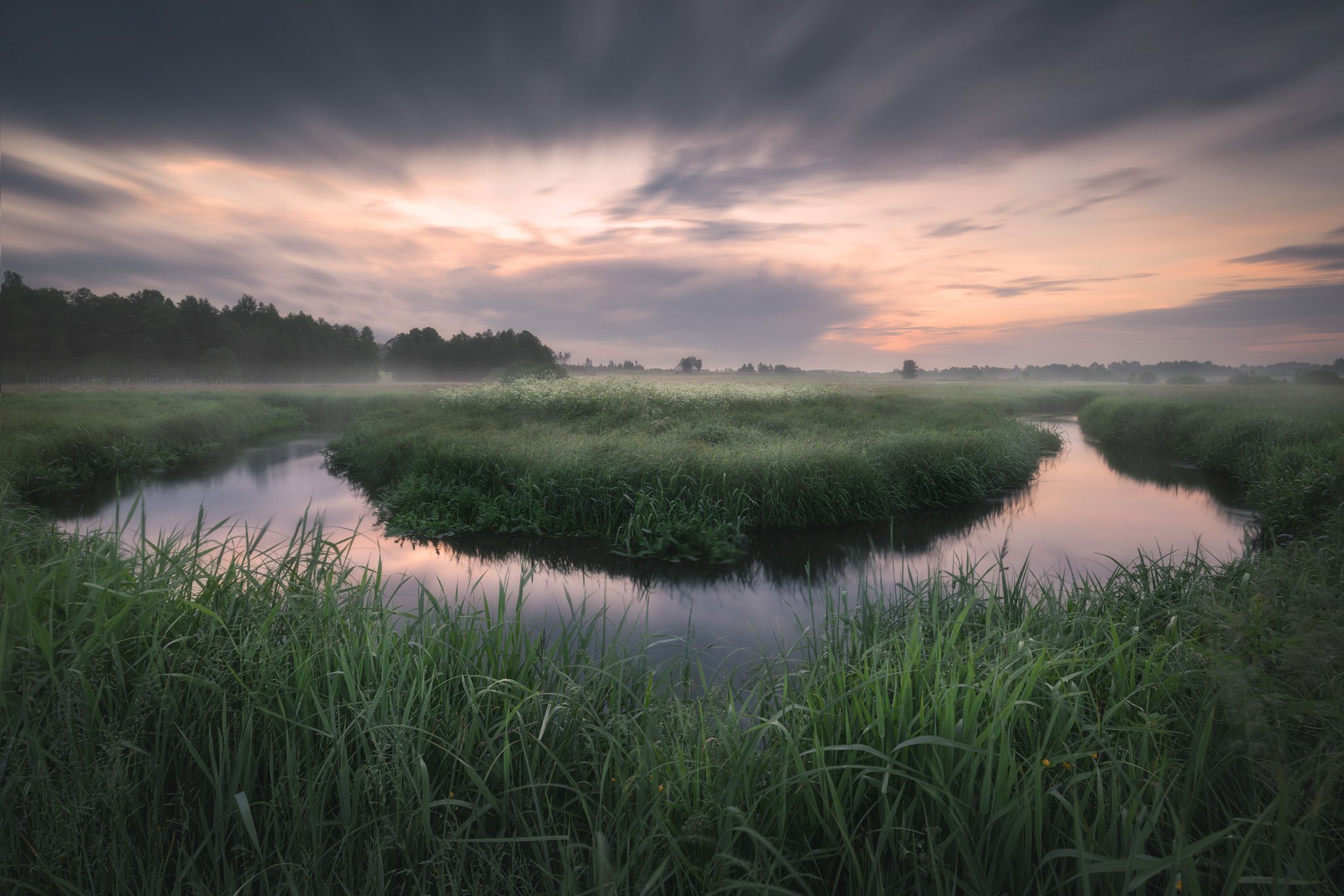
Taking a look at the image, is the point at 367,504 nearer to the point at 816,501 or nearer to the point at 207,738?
the point at 816,501

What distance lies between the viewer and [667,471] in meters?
10.3

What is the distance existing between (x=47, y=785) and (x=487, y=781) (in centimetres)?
158

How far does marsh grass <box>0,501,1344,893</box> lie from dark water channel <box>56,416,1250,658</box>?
6.40 ft

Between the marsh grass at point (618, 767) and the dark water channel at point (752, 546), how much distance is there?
195cm

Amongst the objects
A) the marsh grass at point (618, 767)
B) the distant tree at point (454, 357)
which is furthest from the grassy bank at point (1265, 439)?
the distant tree at point (454, 357)

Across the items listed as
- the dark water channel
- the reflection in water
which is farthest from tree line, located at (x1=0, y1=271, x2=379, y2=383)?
the reflection in water

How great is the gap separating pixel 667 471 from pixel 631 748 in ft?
24.3

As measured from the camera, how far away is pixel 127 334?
11.8m

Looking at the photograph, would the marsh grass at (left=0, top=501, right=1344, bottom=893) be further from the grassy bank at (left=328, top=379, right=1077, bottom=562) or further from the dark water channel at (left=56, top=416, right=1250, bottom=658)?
the grassy bank at (left=328, top=379, right=1077, bottom=562)

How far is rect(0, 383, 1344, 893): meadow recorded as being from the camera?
2.02 metres

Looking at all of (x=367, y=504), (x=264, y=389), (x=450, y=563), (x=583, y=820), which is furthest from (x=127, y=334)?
(x=583, y=820)

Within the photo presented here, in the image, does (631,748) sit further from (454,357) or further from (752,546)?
(454,357)

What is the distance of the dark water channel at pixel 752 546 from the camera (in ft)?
22.3

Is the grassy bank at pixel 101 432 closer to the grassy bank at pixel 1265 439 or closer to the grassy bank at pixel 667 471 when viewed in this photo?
the grassy bank at pixel 667 471
